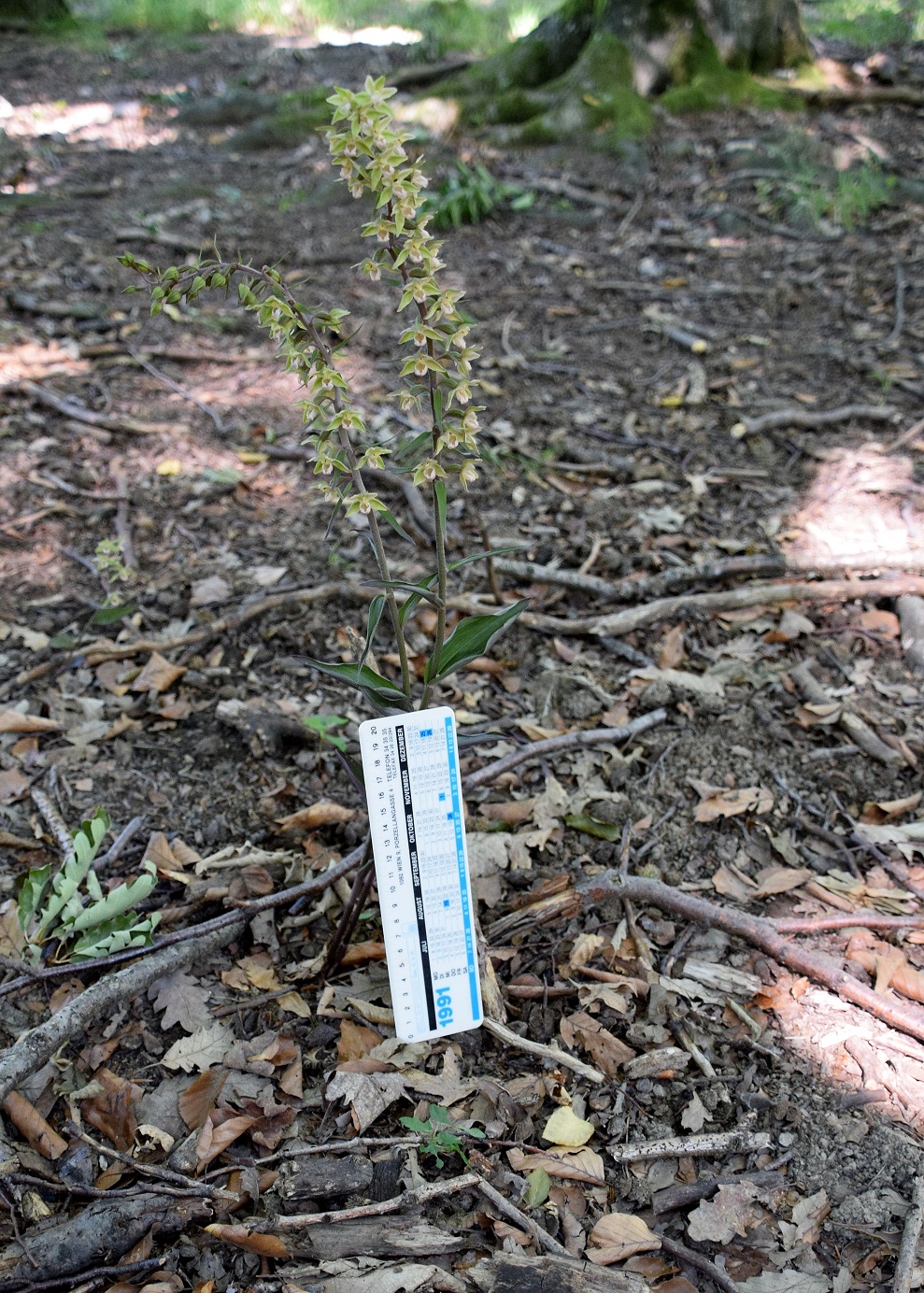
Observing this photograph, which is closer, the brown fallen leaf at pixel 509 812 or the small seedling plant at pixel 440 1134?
the small seedling plant at pixel 440 1134

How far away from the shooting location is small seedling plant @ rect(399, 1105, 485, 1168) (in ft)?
6.26

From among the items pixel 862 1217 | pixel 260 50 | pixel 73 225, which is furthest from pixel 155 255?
pixel 260 50

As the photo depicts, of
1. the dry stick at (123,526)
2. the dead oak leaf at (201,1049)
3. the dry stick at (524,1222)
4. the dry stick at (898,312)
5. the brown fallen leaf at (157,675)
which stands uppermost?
the dry stick at (898,312)

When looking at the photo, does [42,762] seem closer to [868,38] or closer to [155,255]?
[155,255]

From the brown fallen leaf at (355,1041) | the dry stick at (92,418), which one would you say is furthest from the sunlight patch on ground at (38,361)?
the brown fallen leaf at (355,1041)

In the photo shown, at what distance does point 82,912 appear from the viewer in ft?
7.50

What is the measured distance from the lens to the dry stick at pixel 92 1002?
1.98 m

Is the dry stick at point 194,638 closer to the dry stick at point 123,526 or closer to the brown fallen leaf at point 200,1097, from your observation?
the dry stick at point 123,526

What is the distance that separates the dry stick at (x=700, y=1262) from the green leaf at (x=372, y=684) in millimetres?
1218

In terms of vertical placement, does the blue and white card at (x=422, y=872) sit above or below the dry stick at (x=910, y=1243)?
above

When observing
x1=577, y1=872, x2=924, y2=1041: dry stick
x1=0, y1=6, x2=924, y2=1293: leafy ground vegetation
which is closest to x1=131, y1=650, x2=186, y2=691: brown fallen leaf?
x1=0, y1=6, x2=924, y2=1293: leafy ground vegetation

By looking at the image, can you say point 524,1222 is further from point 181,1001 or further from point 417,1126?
point 181,1001

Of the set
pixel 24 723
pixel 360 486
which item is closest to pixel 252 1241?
pixel 360 486

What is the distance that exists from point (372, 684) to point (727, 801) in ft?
4.41
